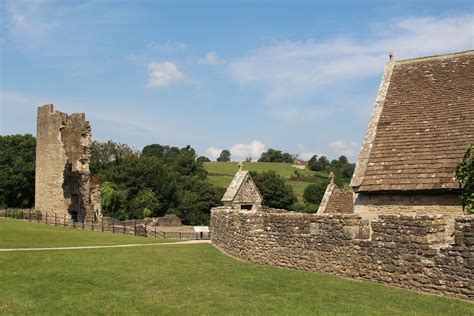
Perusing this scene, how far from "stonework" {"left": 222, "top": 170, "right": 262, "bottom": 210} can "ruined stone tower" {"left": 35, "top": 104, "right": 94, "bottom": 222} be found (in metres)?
19.6

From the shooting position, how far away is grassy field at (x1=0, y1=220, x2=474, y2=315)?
973 cm

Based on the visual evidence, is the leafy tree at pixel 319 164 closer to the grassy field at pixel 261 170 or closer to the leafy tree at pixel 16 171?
the grassy field at pixel 261 170

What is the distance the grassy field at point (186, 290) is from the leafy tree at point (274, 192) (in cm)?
6362

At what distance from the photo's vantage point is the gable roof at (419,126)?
15898 mm

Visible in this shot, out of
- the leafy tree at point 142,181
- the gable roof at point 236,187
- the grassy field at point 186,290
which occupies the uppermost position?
the leafy tree at point 142,181

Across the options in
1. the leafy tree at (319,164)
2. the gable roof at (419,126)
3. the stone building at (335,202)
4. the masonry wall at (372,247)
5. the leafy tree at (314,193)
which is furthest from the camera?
the leafy tree at (319,164)

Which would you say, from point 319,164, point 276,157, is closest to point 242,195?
point 319,164

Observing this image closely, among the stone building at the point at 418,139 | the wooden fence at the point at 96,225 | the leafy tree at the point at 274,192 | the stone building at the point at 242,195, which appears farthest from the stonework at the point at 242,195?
the leafy tree at the point at 274,192

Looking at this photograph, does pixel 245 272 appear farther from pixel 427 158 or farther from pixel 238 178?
pixel 238 178

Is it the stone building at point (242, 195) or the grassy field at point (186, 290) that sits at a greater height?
the stone building at point (242, 195)

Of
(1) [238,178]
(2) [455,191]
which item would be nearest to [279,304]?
(2) [455,191]

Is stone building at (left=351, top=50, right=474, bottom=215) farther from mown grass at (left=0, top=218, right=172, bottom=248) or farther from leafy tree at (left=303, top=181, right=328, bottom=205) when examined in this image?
leafy tree at (left=303, top=181, right=328, bottom=205)

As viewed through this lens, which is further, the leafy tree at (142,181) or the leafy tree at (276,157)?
the leafy tree at (276,157)

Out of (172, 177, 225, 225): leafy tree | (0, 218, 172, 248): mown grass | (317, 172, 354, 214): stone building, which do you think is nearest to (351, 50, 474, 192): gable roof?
(317, 172, 354, 214): stone building
